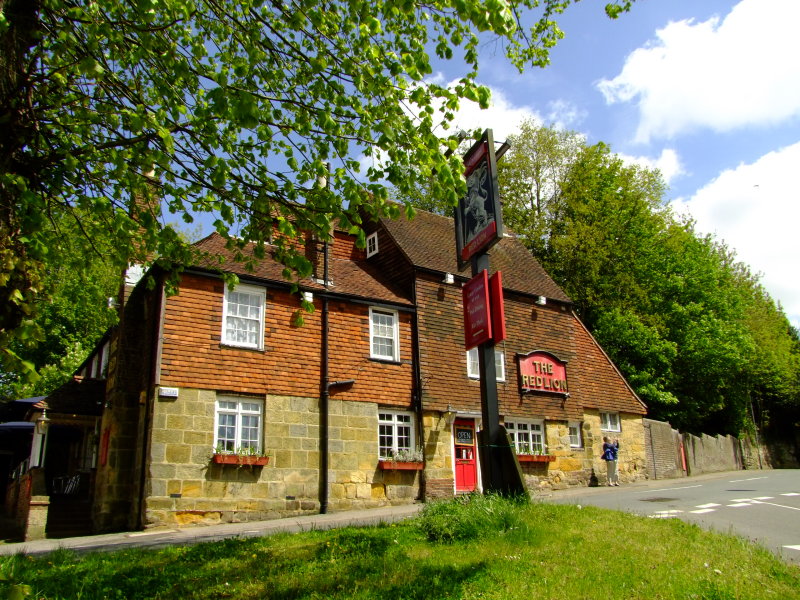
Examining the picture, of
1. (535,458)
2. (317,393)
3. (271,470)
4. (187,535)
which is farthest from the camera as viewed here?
(535,458)

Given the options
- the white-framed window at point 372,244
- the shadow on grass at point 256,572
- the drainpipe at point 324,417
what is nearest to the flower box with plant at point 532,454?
the drainpipe at point 324,417

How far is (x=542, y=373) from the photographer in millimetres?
22547

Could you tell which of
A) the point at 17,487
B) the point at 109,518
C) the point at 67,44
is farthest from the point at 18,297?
the point at 17,487

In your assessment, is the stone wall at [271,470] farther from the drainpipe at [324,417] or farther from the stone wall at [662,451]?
the stone wall at [662,451]

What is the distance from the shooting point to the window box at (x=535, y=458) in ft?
67.8

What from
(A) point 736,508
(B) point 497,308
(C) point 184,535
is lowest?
(C) point 184,535

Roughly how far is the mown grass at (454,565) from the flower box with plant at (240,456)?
633 cm

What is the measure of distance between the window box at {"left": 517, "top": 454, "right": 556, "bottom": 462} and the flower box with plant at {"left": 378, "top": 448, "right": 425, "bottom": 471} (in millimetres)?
3525

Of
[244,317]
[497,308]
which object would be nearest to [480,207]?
[497,308]

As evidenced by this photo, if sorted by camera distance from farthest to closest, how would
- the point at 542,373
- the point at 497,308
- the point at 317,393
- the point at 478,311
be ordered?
the point at 542,373 < the point at 317,393 < the point at 478,311 < the point at 497,308

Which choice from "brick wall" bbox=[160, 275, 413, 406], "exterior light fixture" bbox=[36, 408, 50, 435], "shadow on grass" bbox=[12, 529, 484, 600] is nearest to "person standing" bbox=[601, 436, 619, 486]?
"brick wall" bbox=[160, 275, 413, 406]

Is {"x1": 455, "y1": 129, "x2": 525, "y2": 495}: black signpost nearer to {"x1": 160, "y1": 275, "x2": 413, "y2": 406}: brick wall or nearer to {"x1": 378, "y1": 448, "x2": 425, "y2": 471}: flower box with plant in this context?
{"x1": 160, "y1": 275, "x2": 413, "y2": 406}: brick wall

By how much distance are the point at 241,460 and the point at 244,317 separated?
364 cm

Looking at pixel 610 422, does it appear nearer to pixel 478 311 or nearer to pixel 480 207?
pixel 478 311
